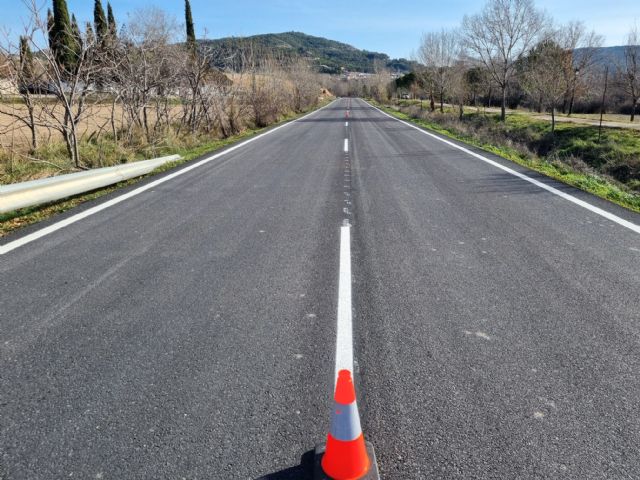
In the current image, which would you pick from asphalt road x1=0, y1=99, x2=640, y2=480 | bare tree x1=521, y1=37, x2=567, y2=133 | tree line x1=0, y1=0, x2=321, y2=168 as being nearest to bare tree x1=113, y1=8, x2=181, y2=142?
tree line x1=0, y1=0, x2=321, y2=168

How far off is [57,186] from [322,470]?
20.9ft

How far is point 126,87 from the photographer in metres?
13.1

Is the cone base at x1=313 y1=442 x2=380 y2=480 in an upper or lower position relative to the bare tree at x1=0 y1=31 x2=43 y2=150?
lower

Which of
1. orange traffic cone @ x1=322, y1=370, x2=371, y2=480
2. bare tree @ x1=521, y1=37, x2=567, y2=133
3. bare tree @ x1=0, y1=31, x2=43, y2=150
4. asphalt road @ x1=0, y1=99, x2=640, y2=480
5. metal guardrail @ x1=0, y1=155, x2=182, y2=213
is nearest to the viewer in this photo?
orange traffic cone @ x1=322, y1=370, x2=371, y2=480

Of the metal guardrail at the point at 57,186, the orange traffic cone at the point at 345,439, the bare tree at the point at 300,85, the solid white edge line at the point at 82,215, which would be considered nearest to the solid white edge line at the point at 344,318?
the orange traffic cone at the point at 345,439

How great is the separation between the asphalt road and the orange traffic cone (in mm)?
203

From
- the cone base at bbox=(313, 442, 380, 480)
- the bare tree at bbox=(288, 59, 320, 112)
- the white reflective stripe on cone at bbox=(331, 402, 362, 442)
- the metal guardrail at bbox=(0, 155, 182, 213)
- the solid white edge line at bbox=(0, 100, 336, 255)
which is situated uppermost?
the bare tree at bbox=(288, 59, 320, 112)

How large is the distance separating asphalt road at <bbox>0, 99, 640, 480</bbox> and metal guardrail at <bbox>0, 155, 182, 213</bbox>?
3.33 feet

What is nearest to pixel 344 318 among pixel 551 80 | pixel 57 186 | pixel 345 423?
pixel 345 423

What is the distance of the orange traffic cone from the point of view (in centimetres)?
188

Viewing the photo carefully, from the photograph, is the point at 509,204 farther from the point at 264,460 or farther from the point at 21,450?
the point at 21,450

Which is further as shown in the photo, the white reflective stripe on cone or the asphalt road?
the asphalt road

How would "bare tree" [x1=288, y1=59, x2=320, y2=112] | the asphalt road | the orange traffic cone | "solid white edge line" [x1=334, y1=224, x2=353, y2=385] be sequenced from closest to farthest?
the orange traffic cone
the asphalt road
"solid white edge line" [x1=334, y1=224, x2=353, y2=385]
"bare tree" [x1=288, y1=59, x2=320, y2=112]

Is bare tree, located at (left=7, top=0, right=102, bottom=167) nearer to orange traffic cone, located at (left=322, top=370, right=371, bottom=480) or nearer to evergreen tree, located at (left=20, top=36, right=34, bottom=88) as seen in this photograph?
evergreen tree, located at (left=20, top=36, right=34, bottom=88)
